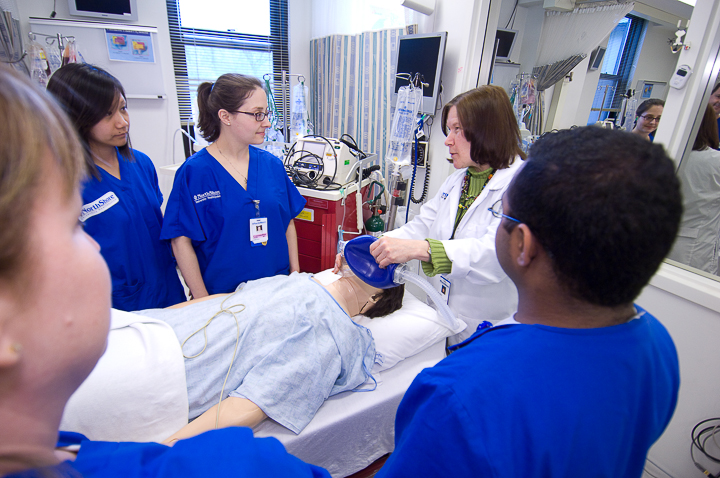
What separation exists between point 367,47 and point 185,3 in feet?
6.80

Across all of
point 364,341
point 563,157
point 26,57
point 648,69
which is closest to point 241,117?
point 364,341

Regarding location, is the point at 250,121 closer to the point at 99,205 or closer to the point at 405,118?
the point at 99,205

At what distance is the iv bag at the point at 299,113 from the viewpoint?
3311 mm

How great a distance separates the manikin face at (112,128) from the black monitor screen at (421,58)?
1907 mm

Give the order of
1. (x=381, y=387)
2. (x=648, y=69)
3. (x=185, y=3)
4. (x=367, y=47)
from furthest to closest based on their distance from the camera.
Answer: (x=185, y=3) < (x=367, y=47) < (x=648, y=69) < (x=381, y=387)

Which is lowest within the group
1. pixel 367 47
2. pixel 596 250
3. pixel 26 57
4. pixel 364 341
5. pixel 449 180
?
pixel 364 341

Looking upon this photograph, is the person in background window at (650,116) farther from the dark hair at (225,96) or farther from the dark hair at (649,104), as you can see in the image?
the dark hair at (225,96)

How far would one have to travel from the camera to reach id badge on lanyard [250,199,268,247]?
→ 1.64 m

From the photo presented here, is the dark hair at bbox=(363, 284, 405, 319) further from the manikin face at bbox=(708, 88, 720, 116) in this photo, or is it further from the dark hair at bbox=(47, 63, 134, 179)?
the manikin face at bbox=(708, 88, 720, 116)

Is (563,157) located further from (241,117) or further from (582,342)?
(241,117)

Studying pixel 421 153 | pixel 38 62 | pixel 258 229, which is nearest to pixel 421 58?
pixel 421 153

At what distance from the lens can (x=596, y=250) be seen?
43 centimetres

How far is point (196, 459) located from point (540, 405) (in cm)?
45

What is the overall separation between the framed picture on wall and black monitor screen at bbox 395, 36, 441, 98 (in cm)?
126
